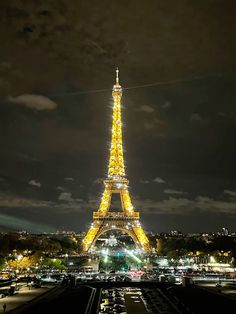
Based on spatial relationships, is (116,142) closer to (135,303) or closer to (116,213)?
(116,213)

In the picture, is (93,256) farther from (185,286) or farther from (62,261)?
(185,286)

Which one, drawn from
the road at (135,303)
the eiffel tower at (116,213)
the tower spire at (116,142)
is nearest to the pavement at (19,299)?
the road at (135,303)

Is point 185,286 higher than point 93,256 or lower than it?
lower

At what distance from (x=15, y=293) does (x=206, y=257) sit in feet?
228

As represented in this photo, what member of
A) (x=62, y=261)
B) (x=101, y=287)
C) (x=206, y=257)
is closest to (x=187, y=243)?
(x=206, y=257)

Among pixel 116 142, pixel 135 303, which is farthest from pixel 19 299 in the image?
pixel 116 142

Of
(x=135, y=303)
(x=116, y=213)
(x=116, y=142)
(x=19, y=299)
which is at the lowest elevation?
(x=135, y=303)

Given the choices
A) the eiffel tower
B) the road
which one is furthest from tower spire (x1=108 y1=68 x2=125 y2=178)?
the road

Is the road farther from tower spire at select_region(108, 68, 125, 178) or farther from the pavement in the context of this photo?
tower spire at select_region(108, 68, 125, 178)

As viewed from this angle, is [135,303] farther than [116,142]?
No

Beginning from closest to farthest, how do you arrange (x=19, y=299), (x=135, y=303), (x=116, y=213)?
(x=19, y=299), (x=135, y=303), (x=116, y=213)

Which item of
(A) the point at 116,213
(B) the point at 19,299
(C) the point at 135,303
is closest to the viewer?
(B) the point at 19,299

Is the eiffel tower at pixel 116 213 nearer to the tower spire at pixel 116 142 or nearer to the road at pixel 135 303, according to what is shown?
the tower spire at pixel 116 142

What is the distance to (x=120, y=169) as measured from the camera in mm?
89750
